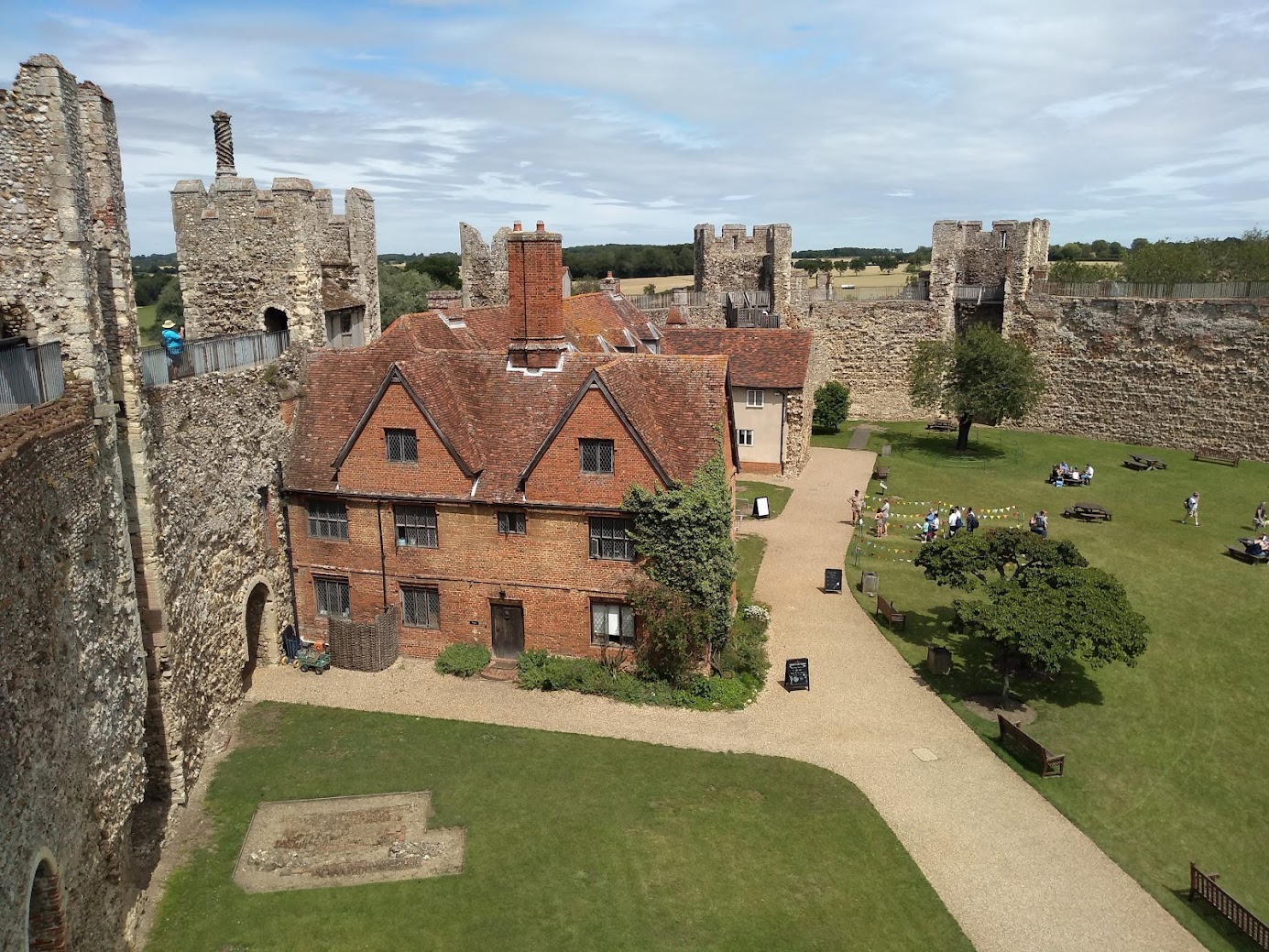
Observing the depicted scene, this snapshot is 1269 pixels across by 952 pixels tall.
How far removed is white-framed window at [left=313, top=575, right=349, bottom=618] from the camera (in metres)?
24.7

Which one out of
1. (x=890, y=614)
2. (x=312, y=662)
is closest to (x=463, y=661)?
(x=312, y=662)

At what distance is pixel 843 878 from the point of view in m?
16.3

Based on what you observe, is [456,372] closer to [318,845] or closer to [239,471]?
[239,471]

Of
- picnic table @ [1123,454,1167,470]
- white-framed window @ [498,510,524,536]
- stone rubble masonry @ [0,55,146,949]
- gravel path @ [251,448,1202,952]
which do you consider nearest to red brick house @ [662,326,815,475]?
gravel path @ [251,448,1202,952]

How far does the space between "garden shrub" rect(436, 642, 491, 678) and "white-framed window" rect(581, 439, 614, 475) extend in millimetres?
5710

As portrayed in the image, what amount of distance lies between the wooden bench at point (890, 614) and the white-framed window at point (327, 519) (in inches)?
624

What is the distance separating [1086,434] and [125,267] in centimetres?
4886

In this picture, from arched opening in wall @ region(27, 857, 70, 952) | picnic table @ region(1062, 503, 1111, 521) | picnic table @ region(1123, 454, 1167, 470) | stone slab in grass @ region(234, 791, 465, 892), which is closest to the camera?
arched opening in wall @ region(27, 857, 70, 952)

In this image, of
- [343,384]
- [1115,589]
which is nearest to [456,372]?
[343,384]

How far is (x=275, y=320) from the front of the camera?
85.0 ft

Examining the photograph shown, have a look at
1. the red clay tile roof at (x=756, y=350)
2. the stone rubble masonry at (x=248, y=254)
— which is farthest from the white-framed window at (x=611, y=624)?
the red clay tile roof at (x=756, y=350)

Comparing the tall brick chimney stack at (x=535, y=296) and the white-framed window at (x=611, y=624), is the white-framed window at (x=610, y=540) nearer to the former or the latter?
the white-framed window at (x=611, y=624)

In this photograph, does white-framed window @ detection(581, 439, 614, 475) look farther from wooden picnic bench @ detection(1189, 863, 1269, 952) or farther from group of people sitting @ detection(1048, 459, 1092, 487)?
group of people sitting @ detection(1048, 459, 1092, 487)

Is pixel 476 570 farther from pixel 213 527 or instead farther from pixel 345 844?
pixel 345 844
